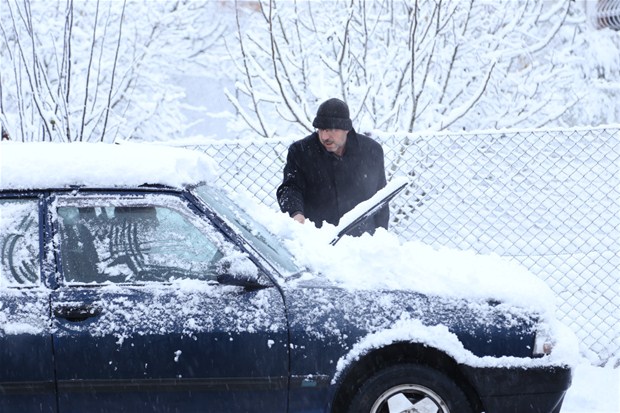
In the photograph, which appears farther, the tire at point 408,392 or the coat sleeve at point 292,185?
the coat sleeve at point 292,185

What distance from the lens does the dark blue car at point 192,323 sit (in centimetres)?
A: 438

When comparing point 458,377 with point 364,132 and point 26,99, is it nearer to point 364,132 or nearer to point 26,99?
point 364,132

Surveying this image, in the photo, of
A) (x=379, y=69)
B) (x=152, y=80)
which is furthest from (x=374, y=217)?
(x=152, y=80)

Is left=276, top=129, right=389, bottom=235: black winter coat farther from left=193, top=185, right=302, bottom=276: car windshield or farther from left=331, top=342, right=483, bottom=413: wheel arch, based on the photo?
left=331, top=342, right=483, bottom=413: wheel arch

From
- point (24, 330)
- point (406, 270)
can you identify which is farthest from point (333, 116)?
point (24, 330)

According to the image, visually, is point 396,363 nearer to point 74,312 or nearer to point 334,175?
point 74,312

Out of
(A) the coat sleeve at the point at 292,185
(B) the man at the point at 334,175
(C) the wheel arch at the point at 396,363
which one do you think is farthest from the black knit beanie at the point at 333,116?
(C) the wheel arch at the point at 396,363

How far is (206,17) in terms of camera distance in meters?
18.1

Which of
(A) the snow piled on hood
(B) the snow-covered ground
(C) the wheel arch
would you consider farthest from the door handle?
(B) the snow-covered ground

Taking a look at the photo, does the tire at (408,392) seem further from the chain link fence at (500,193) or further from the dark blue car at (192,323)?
the chain link fence at (500,193)

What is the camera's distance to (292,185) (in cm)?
649

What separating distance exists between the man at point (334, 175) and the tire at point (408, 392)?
2.04 metres

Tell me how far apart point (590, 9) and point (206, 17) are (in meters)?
8.53

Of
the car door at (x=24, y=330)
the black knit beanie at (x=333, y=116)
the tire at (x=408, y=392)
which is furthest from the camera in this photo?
the black knit beanie at (x=333, y=116)
